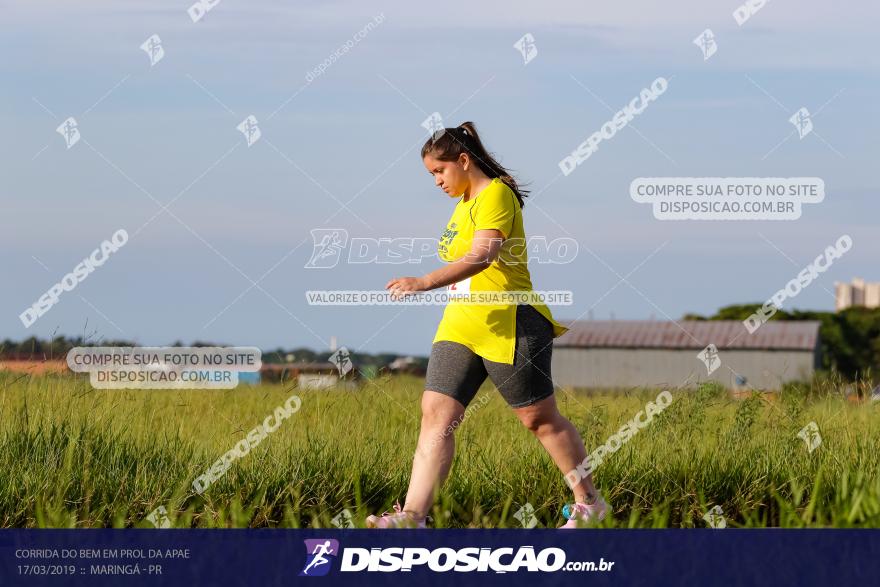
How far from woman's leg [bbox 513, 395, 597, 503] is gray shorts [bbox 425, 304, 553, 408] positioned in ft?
0.15

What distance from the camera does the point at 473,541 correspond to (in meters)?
4.70

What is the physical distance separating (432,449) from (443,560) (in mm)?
747

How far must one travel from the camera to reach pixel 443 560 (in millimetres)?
4691

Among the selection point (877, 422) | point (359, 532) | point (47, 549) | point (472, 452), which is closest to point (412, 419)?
point (472, 452)

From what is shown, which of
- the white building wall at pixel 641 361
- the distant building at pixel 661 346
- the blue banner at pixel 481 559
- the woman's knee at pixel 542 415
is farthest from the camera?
the distant building at pixel 661 346

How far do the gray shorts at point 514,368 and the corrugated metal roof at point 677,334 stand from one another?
118ft

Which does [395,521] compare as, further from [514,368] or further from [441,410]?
[514,368]

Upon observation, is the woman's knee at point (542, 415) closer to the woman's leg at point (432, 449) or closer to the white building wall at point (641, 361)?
the woman's leg at point (432, 449)

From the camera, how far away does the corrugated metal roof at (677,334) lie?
41406 millimetres

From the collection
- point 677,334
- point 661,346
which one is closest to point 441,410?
point 661,346

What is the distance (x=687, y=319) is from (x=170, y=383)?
4077cm

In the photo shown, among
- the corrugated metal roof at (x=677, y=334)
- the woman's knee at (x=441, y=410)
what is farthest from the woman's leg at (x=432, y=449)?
the corrugated metal roof at (x=677, y=334)

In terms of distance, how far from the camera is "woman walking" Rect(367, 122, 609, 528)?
525 centimetres

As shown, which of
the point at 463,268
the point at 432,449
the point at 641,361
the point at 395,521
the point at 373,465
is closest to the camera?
the point at 463,268
